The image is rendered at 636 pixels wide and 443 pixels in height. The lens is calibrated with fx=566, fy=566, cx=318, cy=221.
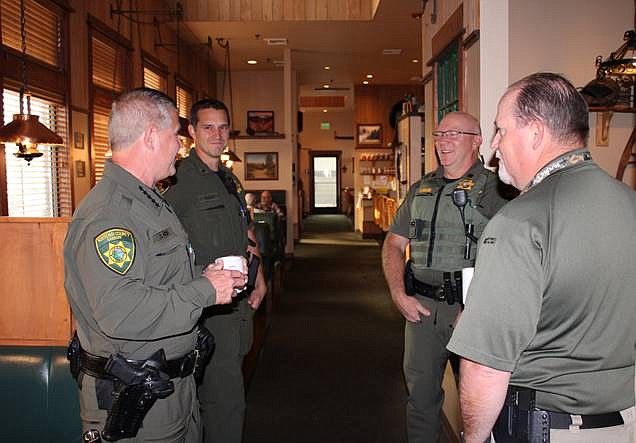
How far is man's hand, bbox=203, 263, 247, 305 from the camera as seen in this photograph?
76.2 inches

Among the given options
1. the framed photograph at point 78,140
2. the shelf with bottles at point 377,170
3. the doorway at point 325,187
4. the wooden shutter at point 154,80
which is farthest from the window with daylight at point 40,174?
the doorway at point 325,187

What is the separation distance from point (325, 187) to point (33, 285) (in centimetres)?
2142

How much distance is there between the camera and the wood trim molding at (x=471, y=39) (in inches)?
127

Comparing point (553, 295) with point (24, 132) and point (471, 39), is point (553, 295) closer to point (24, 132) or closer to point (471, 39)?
point (471, 39)

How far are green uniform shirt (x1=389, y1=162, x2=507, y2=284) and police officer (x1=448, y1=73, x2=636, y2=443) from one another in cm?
130

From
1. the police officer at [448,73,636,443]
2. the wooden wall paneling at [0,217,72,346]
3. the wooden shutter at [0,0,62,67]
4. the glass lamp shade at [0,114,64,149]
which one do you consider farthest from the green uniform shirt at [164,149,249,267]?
the wooden shutter at [0,0,62,67]

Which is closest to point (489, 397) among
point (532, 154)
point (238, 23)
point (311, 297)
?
point (532, 154)

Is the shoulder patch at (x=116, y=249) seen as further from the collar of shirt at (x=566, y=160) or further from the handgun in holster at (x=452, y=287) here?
the handgun in holster at (x=452, y=287)

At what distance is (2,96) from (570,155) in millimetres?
4221

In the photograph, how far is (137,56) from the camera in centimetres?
745

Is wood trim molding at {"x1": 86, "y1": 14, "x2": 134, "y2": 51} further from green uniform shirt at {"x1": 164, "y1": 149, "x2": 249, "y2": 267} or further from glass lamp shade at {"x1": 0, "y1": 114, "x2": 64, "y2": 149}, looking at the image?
green uniform shirt at {"x1": 164, "y1": 149, "x2": 249, "y2": 267}

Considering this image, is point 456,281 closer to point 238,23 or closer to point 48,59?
point 48,59

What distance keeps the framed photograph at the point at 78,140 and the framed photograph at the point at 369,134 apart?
965 cm

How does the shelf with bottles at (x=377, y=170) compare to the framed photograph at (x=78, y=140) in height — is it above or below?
above
